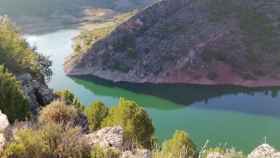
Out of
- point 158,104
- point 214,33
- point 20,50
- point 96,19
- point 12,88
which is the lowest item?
point 158,104

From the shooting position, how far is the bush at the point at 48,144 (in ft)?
24.5

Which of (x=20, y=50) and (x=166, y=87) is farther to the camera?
(x=166, y=87)

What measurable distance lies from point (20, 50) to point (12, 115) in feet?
35.3

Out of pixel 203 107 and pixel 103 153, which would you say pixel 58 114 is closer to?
pixel 103 153

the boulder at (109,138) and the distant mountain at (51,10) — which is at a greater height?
the distant mountain at (51,10)

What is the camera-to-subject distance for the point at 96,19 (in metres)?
121

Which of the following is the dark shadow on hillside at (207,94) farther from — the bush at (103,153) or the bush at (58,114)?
the bush at (103,153)

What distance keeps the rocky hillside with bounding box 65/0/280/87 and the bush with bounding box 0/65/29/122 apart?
1769 inches

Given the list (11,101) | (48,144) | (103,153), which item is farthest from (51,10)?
(103,153)

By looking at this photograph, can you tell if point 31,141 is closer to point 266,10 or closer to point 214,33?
point 214,33

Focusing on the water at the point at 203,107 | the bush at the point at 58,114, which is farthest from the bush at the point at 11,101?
the water at the point at 203,107

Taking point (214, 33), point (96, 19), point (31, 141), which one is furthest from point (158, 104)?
point (96, 19)

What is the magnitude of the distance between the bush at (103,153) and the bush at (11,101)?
717 cm

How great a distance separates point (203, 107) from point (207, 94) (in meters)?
4.52
